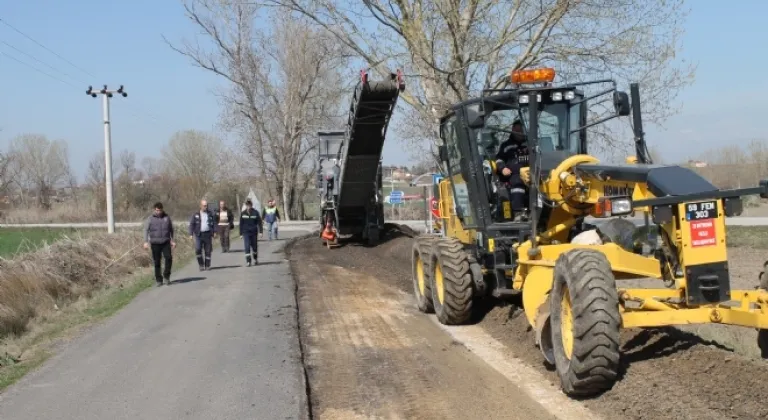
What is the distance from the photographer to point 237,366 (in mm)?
8125

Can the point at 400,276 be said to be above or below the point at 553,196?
below

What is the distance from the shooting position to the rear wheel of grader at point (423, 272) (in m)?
11.0

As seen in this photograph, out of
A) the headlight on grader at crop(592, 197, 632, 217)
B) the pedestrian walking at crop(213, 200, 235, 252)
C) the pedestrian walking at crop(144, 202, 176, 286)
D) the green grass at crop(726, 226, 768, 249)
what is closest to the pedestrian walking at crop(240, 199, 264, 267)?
the pedestrian walking at crop(144, 202, 176, 286)

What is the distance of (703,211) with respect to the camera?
233 inches

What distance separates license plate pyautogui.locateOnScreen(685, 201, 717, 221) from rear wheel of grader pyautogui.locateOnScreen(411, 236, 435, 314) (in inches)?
202

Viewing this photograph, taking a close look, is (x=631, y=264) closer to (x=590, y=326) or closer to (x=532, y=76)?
(x=590, y=326)

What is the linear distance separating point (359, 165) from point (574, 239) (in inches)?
505

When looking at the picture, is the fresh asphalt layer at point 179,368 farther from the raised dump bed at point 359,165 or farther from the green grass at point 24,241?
the green grass at point 24,241

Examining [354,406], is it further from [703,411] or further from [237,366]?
[703,411]

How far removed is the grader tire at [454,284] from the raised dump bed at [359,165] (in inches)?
310

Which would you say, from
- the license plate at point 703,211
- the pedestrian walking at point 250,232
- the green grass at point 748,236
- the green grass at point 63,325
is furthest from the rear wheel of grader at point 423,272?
the green grass at point 748,236

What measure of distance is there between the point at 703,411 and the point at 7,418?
18.5 feet

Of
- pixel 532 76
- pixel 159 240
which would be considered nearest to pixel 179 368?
pixel 532 76

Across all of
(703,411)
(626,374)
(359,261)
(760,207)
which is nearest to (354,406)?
(626,374)
